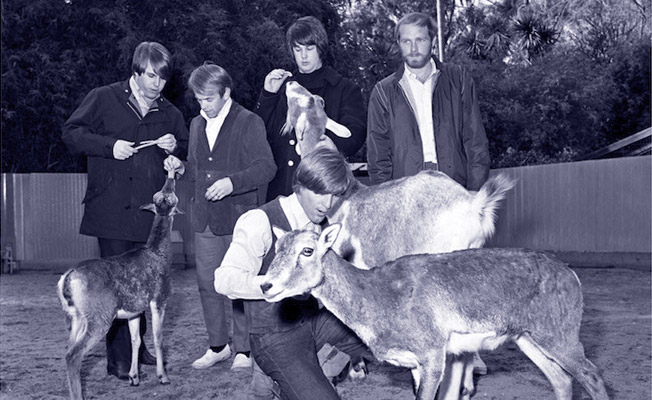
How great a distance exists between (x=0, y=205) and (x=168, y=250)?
12.1 meters

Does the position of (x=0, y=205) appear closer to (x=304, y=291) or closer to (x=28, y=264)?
(x=28, y=264)

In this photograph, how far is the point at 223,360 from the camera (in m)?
7.73

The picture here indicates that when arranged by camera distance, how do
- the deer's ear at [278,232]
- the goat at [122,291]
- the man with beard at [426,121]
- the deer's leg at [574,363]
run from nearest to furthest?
the deer's ear at [278,232] < the deer's leg at [574,363] < the man with beard at [426,121] < the goat at [122,291]

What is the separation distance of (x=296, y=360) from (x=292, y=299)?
0.40 metres

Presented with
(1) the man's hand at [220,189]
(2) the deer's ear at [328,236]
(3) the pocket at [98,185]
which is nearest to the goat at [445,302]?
(2) the deer's ear at [328,236]

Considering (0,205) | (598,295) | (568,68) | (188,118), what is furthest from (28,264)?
(568,68)

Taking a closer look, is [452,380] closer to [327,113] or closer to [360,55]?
[327,113]

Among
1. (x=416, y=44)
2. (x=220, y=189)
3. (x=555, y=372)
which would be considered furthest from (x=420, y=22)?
(x=555, y=372)

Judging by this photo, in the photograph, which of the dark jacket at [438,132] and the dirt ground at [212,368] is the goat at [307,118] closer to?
the dark jacket at [438,132]

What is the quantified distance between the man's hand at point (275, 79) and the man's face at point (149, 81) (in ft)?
2.74

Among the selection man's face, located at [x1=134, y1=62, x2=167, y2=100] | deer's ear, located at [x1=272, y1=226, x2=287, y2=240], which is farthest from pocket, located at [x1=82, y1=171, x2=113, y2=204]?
deer's ear, located at [x1=272, y1=226, x2=287, y2=240]

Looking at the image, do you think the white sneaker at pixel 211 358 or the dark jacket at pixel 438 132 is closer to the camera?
the dark jacket at pixel 438 132

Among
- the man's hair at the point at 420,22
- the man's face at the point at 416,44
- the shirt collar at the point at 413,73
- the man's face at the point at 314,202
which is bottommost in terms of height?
the man's face at the point at 314,202

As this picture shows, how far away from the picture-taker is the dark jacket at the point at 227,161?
283 inches
